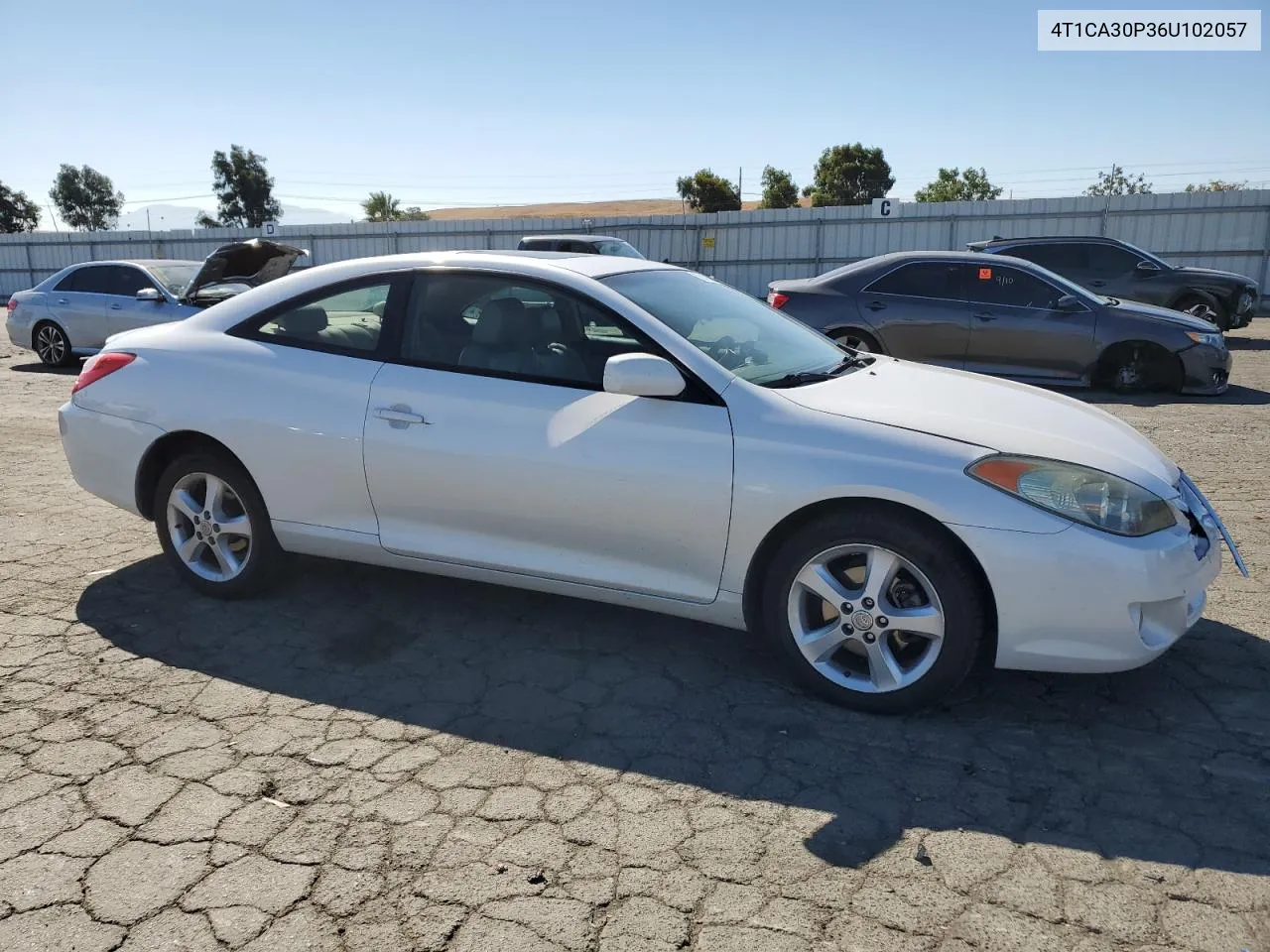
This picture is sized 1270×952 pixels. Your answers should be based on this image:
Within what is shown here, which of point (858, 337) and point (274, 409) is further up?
point (274, 409)

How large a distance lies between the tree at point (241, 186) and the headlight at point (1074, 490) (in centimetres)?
7697

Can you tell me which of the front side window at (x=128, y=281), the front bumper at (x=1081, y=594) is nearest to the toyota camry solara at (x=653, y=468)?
the front bumper at (x=1081, y=594)

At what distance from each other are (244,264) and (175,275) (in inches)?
83.9

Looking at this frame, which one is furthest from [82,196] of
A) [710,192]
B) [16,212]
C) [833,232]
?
[833,232]

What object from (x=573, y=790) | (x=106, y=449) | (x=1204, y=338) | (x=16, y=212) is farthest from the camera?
(x=16, y=212)

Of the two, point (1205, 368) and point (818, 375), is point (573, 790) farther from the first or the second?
point (1205, 368)

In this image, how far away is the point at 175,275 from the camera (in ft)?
40.7

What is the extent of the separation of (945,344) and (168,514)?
8.06 metres

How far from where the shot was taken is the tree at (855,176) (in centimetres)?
7381

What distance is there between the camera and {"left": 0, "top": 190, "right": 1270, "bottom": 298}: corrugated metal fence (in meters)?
22.4

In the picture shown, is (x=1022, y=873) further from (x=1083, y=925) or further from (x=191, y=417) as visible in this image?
(x=191, y=417)

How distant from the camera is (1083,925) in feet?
7.73

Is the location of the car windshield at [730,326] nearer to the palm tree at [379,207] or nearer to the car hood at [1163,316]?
the car hood at [1163,316]

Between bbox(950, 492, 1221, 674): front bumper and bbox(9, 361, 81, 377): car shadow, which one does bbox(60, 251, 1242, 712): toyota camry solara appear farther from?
bbox(9, 361, 81, 377): car shadow
